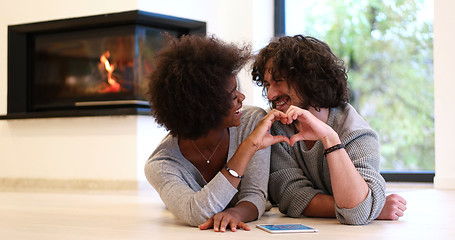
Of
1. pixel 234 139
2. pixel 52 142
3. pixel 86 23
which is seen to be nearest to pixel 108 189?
pixel 52 142

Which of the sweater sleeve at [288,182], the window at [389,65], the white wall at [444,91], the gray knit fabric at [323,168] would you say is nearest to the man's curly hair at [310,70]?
the gray knit fabric at [323,168]

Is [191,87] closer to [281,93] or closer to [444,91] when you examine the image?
[281,93]

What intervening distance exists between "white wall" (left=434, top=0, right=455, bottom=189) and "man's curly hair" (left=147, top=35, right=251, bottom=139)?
2694 millimetres

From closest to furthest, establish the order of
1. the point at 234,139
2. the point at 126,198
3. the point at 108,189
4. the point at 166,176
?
the point at 166,176 < the point at 234,139 < the point at 126,198 < the point at 108,189

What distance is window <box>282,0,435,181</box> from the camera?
5.73 meters

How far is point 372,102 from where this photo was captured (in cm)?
605

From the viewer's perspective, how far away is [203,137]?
186cm

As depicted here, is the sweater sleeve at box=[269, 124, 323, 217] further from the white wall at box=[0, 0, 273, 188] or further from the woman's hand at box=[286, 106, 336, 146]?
the white wall at box=[0, 0, 273, 188]

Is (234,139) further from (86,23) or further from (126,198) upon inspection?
(86,23)

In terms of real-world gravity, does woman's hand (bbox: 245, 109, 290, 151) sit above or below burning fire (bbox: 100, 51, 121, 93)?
below

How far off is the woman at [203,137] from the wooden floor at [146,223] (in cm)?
7

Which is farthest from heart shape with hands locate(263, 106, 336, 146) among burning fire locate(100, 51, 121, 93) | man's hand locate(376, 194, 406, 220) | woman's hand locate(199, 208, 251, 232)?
burning fire locate(100, 51, 121, 93)

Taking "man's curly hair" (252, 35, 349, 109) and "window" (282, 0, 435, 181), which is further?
"window" (282, 0, 435, 181)

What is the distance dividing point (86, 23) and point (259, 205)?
9.51ft
